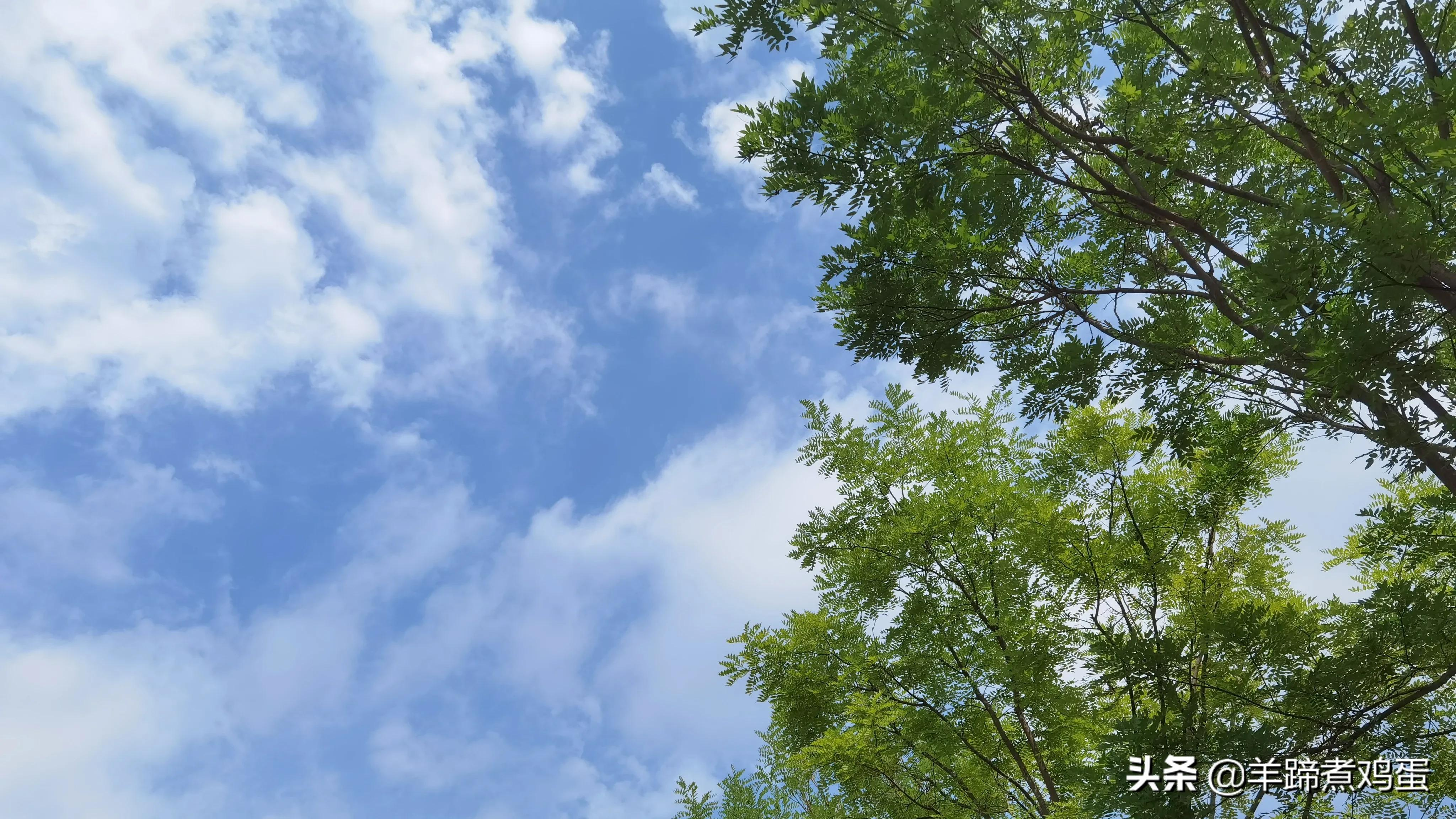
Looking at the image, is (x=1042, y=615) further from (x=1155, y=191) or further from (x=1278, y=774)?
(x=1155, y=191)

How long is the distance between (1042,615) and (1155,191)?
3832mm

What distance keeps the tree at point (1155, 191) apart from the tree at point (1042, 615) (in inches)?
37.5

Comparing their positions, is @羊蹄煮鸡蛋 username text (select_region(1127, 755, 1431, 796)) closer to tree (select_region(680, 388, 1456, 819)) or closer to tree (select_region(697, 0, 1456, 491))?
tree (select_region(680, 388, 1456, 819))

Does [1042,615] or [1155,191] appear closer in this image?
[1155,191]

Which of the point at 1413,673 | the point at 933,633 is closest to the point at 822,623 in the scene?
the point at 933,633

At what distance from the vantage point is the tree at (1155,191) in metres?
3.63

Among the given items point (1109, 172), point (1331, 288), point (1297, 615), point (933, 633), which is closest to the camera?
point (1331, 288)

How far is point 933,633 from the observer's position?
764 centimetres

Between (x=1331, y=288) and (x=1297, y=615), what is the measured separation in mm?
4246

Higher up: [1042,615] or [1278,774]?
[1042,615]

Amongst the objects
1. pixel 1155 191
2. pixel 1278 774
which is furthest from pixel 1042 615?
pixel 1155 191

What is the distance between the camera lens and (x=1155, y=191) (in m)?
5.21

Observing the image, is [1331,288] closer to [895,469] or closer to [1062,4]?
[1062,4]

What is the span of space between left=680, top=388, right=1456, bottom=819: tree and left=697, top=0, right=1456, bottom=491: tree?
0.95 meters
